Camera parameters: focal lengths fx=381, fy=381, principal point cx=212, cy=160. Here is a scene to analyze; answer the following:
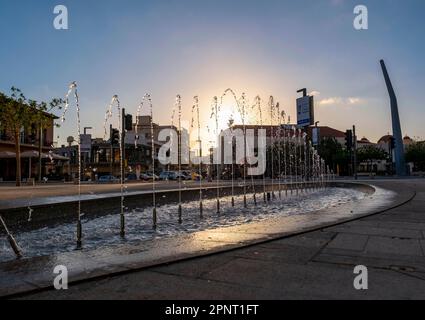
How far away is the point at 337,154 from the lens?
77000mm

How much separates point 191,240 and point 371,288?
10.9ft

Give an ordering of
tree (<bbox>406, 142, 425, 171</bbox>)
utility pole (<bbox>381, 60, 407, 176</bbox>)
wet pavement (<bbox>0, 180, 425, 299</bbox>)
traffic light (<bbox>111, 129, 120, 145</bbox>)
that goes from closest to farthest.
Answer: wet pavement (<bbox>0, 180, 425, 299</bbox>), traffic light (<bbox>111, 129, 120, 145</bbox>), utility pole (<bbox>381, 60, 407, 176</bbox>), tree (<bbox>406, 142, 425, 171</bbox>)

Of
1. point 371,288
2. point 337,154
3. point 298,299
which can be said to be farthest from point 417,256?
point 337,154

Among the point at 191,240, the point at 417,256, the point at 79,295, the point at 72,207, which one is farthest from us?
the point at 72,207

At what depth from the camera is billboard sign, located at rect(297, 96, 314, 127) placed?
30.1m

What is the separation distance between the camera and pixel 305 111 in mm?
30359

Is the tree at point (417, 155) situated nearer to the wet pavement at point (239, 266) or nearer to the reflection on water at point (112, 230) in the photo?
the reflection on water at point (112, 230)

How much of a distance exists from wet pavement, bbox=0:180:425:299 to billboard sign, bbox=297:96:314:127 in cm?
2362

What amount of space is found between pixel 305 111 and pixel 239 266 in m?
27.0

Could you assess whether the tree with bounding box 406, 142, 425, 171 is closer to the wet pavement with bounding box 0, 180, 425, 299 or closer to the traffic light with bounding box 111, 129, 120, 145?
the traffic light with bounding box 111, 129, 120, 145
